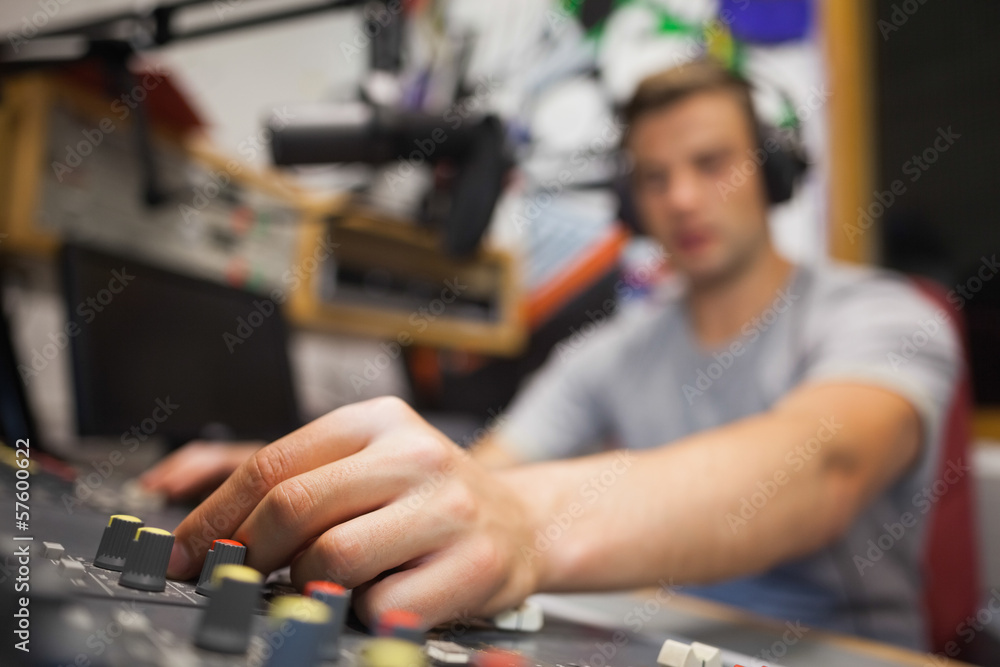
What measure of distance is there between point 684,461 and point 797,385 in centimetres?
53

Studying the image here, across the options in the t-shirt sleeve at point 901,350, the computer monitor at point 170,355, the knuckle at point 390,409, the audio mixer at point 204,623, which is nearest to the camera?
the audio mixer at point 204,623

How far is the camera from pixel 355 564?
34cm

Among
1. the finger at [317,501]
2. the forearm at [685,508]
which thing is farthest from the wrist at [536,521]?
the finger at [317,501]

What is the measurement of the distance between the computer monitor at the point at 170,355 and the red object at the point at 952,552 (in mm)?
1033

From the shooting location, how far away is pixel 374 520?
13.8 inches

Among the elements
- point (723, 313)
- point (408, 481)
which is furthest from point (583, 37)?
point (408, 481)

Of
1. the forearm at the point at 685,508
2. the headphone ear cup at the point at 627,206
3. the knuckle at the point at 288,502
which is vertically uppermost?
the headphone ear cup at the point at 627,206

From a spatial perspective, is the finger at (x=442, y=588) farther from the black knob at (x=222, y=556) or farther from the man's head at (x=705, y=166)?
the man's head at (x=705, y=166)

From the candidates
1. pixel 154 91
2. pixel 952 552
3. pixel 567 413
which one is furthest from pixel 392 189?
pixel 952 552

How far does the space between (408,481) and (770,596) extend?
74 centimetres

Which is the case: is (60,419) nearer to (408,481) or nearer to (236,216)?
(236,216)

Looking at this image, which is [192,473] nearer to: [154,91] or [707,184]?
[154,91]

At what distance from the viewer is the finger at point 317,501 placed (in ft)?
1.14

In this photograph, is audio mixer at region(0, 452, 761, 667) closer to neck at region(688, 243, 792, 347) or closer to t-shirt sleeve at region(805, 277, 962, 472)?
t-shirt sleeve at region(805, 277, 962, 472)
